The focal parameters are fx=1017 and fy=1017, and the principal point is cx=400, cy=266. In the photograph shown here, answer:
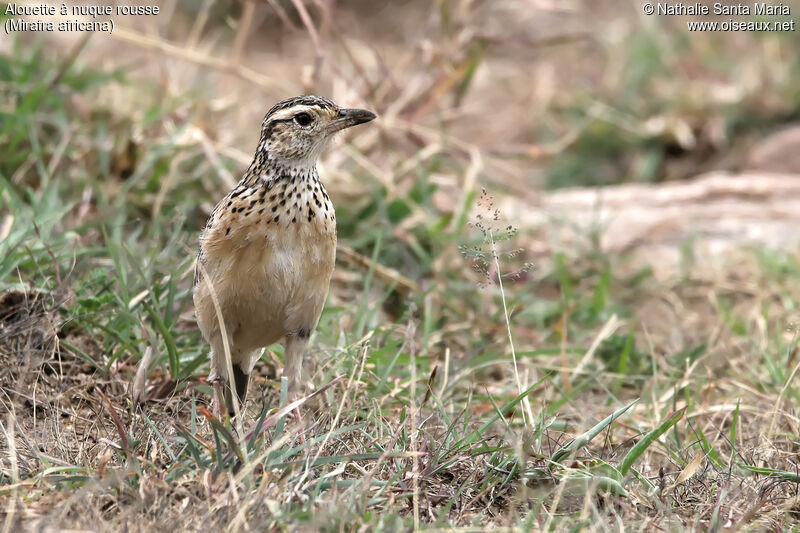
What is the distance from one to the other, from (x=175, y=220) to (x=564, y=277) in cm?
242

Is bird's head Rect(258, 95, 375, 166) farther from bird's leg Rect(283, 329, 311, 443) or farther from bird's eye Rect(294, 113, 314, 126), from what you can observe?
bird's leg Rect(283, 329, 311, 443)

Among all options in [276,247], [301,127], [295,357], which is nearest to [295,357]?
[295,357]

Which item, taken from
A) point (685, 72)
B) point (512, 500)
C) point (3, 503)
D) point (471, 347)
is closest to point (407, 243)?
point (471, 347)

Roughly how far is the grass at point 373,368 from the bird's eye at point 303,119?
809 mm

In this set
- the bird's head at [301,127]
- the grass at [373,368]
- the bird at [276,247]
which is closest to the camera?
the grass at [373,368]

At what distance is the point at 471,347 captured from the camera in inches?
226

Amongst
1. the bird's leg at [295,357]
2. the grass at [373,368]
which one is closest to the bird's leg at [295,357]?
the bird's leg at [295,357]

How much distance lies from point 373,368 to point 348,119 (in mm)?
1163

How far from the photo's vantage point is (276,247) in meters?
3.98

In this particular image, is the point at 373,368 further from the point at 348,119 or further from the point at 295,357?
the point at 348,119

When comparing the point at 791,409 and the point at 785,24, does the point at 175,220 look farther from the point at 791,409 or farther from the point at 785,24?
the point at 785,24

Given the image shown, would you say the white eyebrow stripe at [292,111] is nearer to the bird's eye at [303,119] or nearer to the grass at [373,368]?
the bird's eye at [303,119]

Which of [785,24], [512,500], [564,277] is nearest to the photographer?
[512,500]

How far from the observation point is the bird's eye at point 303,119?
425 cm
